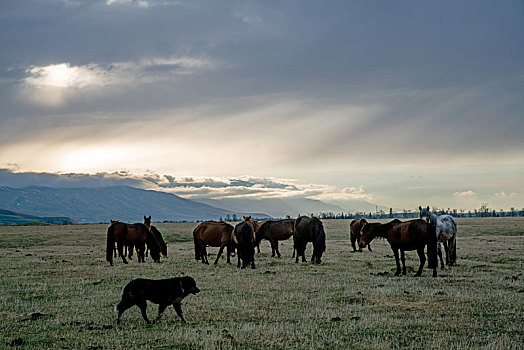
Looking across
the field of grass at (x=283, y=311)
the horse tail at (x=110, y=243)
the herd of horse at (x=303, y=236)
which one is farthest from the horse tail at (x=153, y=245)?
the field of grass at (x=283, y=311)

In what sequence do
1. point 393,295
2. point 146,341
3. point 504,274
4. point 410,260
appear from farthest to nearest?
1. point 410,260
2. point 504,274
3. point 393,295
4. point 146,341

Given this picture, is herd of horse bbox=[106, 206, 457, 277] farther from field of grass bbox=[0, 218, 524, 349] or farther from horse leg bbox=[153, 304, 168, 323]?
horse leg bbox=[153, 304, 168, 323]

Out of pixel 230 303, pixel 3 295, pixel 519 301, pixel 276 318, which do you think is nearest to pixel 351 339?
pixel 276 318

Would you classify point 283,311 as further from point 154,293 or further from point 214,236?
point 214,236

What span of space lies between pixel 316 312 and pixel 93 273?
12697 mm

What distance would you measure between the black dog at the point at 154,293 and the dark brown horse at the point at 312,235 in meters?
13.6

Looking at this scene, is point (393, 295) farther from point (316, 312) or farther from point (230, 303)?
point (230, 303)

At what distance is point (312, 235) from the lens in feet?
82.1

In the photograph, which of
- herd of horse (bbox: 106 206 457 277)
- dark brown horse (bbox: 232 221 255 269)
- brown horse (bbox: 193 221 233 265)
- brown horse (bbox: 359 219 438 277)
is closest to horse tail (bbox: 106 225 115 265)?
herd of horse (bbox: 106 206 457 277)

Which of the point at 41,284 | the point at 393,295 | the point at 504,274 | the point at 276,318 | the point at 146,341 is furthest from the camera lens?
the point at 504,274

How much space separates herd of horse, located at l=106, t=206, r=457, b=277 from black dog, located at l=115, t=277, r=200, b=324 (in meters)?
11.3

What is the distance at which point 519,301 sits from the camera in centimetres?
1362

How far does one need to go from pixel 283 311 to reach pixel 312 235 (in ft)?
41.0

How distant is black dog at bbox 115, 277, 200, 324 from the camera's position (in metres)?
11.1
